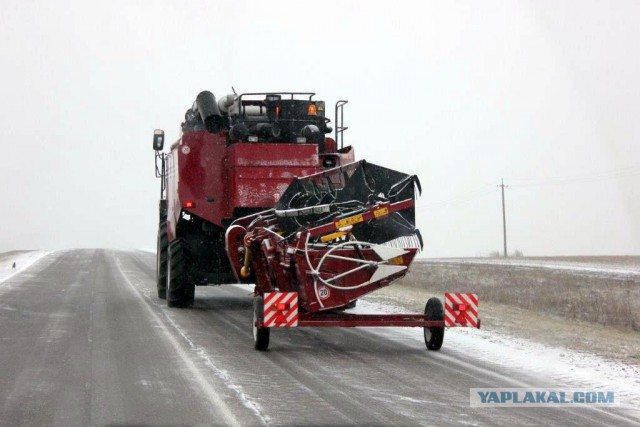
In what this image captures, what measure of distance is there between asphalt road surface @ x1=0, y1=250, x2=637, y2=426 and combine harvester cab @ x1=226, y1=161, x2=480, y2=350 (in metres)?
0.46

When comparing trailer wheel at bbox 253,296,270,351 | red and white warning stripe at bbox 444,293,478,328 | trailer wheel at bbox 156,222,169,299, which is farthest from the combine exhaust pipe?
red and white warning stripe at bbox 444,293,478,328

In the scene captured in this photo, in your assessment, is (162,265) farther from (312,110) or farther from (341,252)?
(341,252)

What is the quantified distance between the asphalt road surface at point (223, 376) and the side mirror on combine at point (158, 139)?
3.77 m

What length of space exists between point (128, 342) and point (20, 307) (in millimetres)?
5486

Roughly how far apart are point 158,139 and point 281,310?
26.9 feet

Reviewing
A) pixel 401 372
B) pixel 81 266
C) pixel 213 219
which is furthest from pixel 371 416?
pixel 81 266

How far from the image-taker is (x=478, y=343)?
12.6 meters

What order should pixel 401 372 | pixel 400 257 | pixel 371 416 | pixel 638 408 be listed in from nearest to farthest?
pixel 371 416 → pixel 638 408 → pixel 401 372 → pixel 400 257

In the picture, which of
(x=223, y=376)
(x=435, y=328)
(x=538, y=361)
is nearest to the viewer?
(x=223, y=376)

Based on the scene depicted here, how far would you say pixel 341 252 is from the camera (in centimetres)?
1177

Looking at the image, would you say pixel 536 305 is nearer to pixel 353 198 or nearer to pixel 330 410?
pixel 353 198

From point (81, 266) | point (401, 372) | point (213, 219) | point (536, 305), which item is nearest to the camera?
point (401, 372)

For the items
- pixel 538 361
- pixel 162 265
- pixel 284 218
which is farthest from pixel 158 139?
pixel 538 361

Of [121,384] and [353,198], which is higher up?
[353,198]
